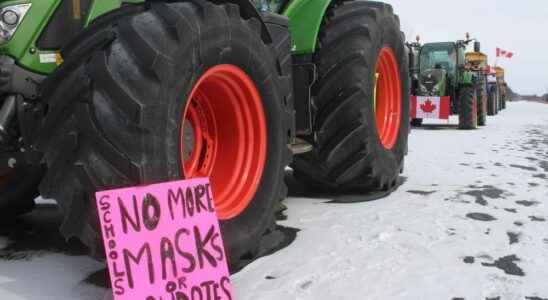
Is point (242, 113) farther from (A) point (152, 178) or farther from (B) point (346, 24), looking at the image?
(B) point (346, 24)

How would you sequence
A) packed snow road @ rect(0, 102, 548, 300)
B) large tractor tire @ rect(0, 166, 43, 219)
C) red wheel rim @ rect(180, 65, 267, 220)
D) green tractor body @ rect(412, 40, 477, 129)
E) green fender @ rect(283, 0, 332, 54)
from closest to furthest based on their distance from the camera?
1. packed snow road @ rect(0, 102, 548, 300)
2. red wheel rim @ rect(180, 65, 267, 220)
3. large tractor tire @ rect(0, 166, 43, 219)
4. green fender @ rect(283, 0, 332, 54)
5. green tractor body @ rect(412, 40, 477, 129)

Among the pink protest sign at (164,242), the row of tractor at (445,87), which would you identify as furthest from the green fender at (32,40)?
the row of tractor at (445,87)

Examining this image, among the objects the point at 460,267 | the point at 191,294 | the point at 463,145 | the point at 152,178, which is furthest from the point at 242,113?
the point at 463,145

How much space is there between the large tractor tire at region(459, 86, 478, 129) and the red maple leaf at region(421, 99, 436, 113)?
773 millimetres

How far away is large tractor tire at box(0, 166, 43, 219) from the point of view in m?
3.11

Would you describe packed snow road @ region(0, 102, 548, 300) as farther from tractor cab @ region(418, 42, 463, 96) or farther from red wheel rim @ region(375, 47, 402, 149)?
tractor cab @ region(418, 42, 463, 96)

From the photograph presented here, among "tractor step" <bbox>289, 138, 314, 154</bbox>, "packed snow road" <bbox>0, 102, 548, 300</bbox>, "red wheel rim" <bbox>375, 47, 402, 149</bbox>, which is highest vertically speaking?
"red wheel rim" <bbox>375, 47, 402, 149</bbox>

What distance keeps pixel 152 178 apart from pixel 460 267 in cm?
162

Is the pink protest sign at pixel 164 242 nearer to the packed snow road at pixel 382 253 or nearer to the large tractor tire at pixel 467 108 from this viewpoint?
the packed snow road at pixel 382 253

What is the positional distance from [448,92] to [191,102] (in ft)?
40.1

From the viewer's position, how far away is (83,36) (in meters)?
2.30

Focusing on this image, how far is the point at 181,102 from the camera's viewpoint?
225 cm

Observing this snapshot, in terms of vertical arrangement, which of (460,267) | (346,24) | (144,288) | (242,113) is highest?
(346,24)

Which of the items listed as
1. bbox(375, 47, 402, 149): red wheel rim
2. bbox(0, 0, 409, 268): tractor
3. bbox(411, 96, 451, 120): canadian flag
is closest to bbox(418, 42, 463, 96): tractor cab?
bbox(411, 96, 451, 120): canadian flag
